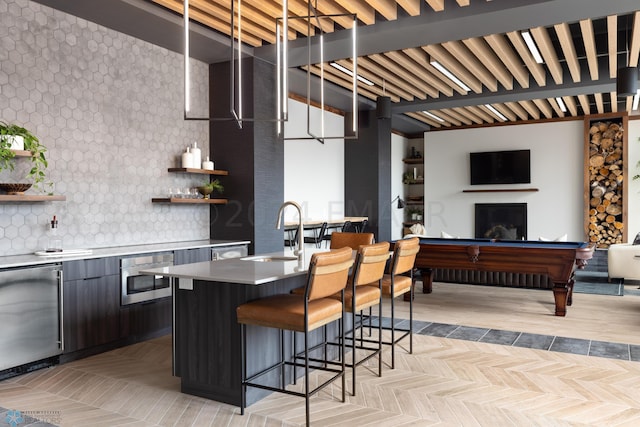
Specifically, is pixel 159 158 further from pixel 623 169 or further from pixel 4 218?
pixel 623 169

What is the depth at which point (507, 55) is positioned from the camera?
645 centimetres

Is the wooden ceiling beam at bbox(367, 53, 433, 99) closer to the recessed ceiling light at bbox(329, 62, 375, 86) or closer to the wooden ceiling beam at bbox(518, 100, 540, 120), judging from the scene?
the recessed ceiling light at bbox(329, 62, 375, 86)

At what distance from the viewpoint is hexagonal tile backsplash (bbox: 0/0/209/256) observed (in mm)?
4230

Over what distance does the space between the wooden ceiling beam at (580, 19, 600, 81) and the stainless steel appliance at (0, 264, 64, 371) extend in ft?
18.1

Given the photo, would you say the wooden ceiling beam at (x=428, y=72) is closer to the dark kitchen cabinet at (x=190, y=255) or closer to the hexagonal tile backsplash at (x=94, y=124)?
the hexagonal tile backsplash at (x=94, y=124)

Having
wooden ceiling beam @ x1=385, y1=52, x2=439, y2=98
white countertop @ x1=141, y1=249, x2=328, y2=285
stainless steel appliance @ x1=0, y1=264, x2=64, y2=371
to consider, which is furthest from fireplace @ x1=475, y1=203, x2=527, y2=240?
stainless steel appliance @ x1=0, y1=264, x2=64, y2=371

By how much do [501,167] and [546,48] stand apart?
5375 mm

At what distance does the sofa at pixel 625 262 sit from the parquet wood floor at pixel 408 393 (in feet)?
10.3

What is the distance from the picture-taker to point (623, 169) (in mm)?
10125

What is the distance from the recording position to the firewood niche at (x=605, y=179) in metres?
10.2

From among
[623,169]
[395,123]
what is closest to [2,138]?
[395,123]

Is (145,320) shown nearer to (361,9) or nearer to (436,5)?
(361,9)

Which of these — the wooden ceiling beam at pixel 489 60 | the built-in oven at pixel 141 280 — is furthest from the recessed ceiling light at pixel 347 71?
the built-in oven at pixel 141 280

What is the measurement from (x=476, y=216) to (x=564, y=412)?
8.85 meters
